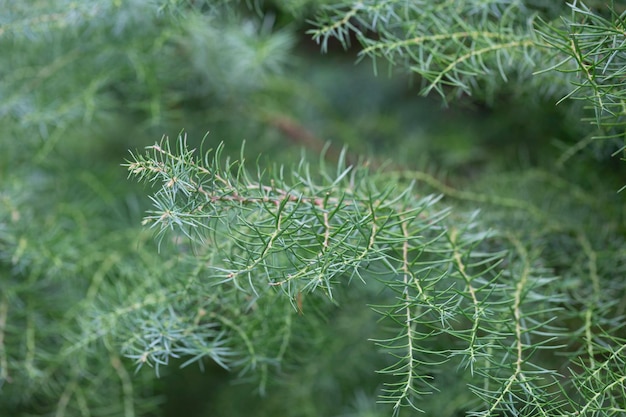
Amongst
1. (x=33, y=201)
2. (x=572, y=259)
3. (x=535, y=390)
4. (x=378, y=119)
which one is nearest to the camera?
(x=535, y=390)

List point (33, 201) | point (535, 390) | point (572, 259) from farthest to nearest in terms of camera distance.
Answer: point (33, 201), point (572, 259), point (535, 390)

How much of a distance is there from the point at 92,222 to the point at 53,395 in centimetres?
14

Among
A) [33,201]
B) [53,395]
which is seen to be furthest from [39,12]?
[53,395]

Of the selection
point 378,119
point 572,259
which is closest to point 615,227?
point 572,259

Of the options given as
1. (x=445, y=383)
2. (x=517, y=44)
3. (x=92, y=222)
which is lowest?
(x=445, y=383)

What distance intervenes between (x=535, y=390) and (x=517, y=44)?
0.18 m

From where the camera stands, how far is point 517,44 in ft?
1.11

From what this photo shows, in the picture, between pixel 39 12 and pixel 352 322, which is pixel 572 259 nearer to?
pixel 352 322

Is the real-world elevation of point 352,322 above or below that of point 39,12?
below

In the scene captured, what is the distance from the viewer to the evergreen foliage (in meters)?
0.29

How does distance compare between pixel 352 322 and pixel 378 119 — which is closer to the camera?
pixel 352 322

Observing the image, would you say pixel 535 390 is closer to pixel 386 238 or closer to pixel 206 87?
pixel 386 238

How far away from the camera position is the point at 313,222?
1.00 feet

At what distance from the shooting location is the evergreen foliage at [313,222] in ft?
0.94
